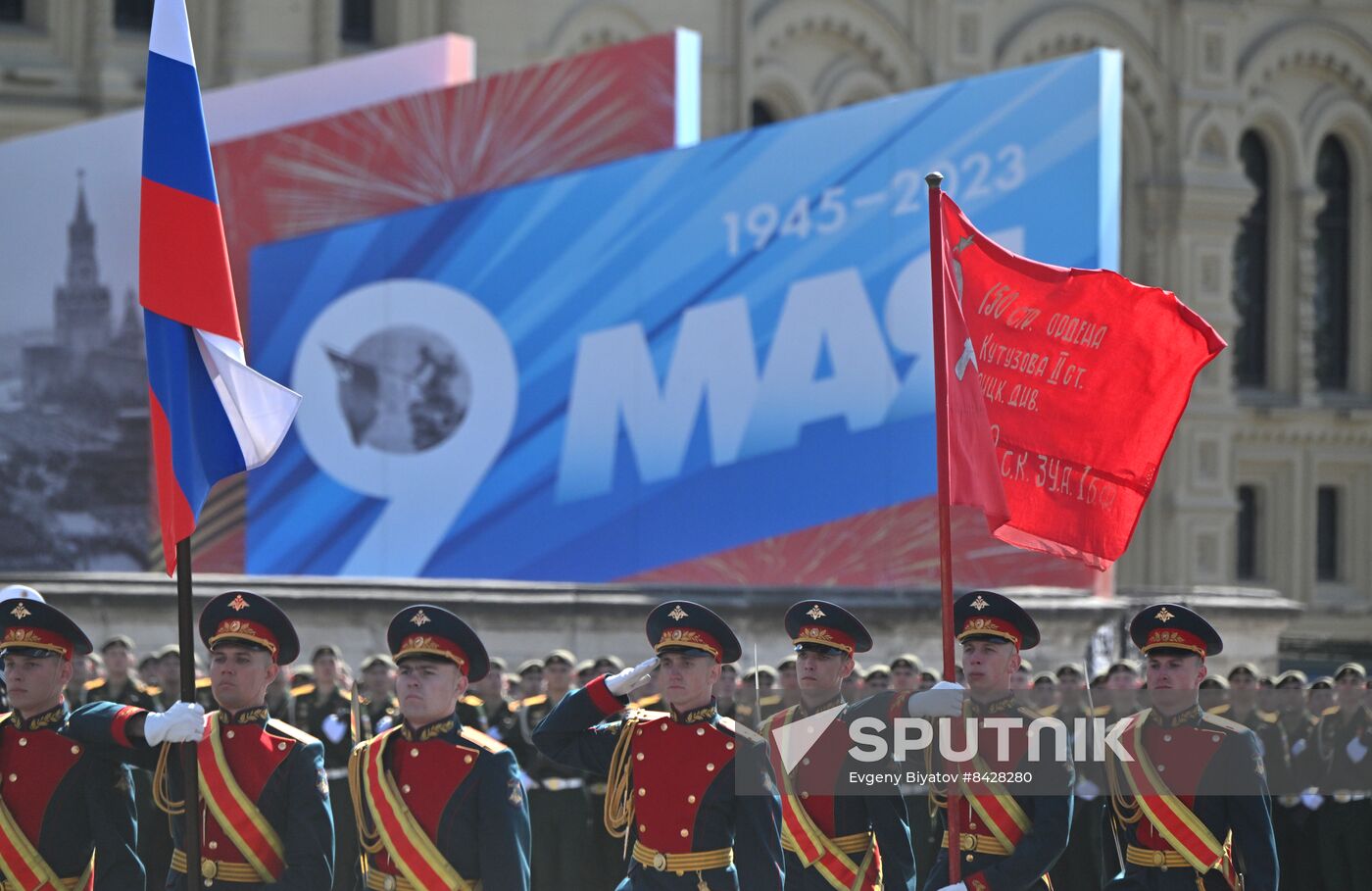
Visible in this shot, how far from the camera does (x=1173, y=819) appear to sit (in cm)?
620

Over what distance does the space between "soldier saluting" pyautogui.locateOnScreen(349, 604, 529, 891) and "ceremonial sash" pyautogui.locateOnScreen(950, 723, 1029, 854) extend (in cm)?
149

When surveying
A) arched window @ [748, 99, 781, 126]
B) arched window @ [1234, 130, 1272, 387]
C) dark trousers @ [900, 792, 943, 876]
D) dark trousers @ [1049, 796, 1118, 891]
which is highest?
arched window @ [748, 99, 781, 126]

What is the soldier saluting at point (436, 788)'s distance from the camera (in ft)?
18.2

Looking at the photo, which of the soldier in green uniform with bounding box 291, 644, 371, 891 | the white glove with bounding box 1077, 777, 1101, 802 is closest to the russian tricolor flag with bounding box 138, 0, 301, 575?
the soldier in green uniform with bounding box 291, 644, 371, 891

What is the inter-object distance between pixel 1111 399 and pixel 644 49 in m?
10.9

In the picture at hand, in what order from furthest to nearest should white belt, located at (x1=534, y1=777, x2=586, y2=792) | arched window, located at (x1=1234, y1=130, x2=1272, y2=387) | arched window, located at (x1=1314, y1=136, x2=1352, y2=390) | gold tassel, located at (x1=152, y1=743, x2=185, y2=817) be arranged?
arched window, located at (x1=1314, y1=136, x2=1352, y2=390), arched window, located at (x1=1234, y1=130, x2=1272, y2=387), white belt, located at (x1=534, y1=777, x2=586, y2=792), gold tassel, located at (x1=152, y1=743, x2=185, y2=817)

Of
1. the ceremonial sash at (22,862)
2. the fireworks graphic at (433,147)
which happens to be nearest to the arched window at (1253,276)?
the fireworks graphic at (433,147)

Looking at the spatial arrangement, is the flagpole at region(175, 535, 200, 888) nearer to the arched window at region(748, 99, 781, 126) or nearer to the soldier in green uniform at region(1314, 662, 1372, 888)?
the soldier in green uniform at region(1314, 662, 1372, 888)

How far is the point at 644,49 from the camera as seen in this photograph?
1717 cm

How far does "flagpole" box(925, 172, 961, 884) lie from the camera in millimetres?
5980

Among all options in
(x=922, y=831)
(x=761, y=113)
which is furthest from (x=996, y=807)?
(x=761, y=113)

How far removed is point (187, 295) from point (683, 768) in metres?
2.12

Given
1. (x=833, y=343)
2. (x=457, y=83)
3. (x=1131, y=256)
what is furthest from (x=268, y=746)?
(x=1131, y=256)

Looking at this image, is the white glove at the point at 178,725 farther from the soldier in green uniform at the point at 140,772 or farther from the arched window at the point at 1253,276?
the arched window at the point at 1253,276
